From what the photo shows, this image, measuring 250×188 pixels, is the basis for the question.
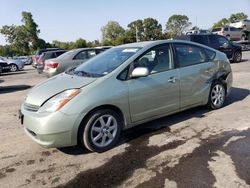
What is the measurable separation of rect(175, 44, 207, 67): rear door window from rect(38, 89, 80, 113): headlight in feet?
7.15

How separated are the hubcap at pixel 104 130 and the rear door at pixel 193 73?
1536 mm

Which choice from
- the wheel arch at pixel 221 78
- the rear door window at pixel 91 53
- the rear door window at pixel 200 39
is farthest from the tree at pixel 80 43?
the wheel arch at pixel 221 78

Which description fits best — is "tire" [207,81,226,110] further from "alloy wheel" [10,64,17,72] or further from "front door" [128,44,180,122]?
"alloy wheel" [10,64,17,72]

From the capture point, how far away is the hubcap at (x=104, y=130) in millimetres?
4328

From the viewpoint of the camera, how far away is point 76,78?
15.4 ft

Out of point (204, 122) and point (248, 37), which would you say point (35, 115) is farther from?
point (248, 37)

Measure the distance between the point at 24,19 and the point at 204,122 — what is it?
59.7m

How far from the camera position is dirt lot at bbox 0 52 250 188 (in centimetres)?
352

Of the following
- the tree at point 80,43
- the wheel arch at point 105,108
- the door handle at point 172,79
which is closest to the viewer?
the wheel arch at point 105,108

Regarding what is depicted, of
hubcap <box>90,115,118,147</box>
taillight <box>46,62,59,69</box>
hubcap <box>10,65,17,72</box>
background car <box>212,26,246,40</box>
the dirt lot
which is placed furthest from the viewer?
background car <box>212,26,246,40</box>

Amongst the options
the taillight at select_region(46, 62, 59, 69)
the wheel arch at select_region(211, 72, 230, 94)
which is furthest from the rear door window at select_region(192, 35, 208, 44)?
the wheel arch at select_region(211, 72, 230, 94)

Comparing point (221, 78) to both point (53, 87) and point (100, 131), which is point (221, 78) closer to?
point (100, 131)

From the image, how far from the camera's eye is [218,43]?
15688mm

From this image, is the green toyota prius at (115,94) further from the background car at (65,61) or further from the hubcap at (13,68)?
the hubcap at (13,68)
